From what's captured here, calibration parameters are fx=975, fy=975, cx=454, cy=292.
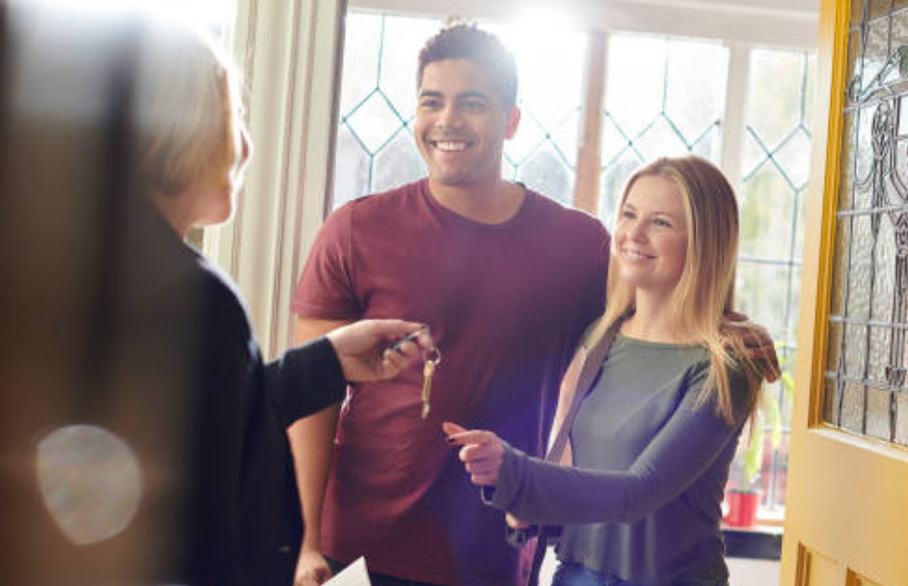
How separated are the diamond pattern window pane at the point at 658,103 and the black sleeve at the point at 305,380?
1.32 metres

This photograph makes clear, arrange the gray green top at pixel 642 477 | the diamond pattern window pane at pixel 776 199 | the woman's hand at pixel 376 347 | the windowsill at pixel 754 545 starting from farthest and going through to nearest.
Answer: the diamond pattern window pane at pixel 776 199 → the windowsill at pixel 754 545 → the gray green top at pixel 642 477 → the woman's hand at pixel 376 347

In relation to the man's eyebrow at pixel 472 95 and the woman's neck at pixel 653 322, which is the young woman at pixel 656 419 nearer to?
the woman's neck at pixel 653 322

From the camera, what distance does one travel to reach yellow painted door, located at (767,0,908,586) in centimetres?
155

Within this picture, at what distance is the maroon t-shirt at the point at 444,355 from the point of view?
1.63 meters

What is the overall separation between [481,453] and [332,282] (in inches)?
17.9

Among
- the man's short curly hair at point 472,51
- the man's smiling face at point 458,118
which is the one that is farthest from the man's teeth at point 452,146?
the man's short curly hair at point 472,51

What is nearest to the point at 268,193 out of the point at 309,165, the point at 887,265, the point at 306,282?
the point at 309,165

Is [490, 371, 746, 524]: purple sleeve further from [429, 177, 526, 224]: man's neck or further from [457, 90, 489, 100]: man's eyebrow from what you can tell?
[457, 90, 489, 100]: man's eyebrow

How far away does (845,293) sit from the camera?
1697 millimetres

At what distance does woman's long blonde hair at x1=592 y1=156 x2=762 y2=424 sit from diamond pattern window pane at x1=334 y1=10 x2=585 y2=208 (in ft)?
2.74

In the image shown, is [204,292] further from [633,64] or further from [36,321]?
[633,64]

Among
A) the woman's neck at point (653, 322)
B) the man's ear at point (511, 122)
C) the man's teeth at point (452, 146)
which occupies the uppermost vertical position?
the man's ear at point (511, 122)

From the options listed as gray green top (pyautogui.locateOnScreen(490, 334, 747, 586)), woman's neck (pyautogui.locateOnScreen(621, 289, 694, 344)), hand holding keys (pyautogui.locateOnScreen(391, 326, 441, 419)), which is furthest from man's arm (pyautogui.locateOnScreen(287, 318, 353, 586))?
woman's neck (pyautogui.locateOnScreen(621, 289, 694, 344))

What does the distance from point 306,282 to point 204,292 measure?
0.77 metres
